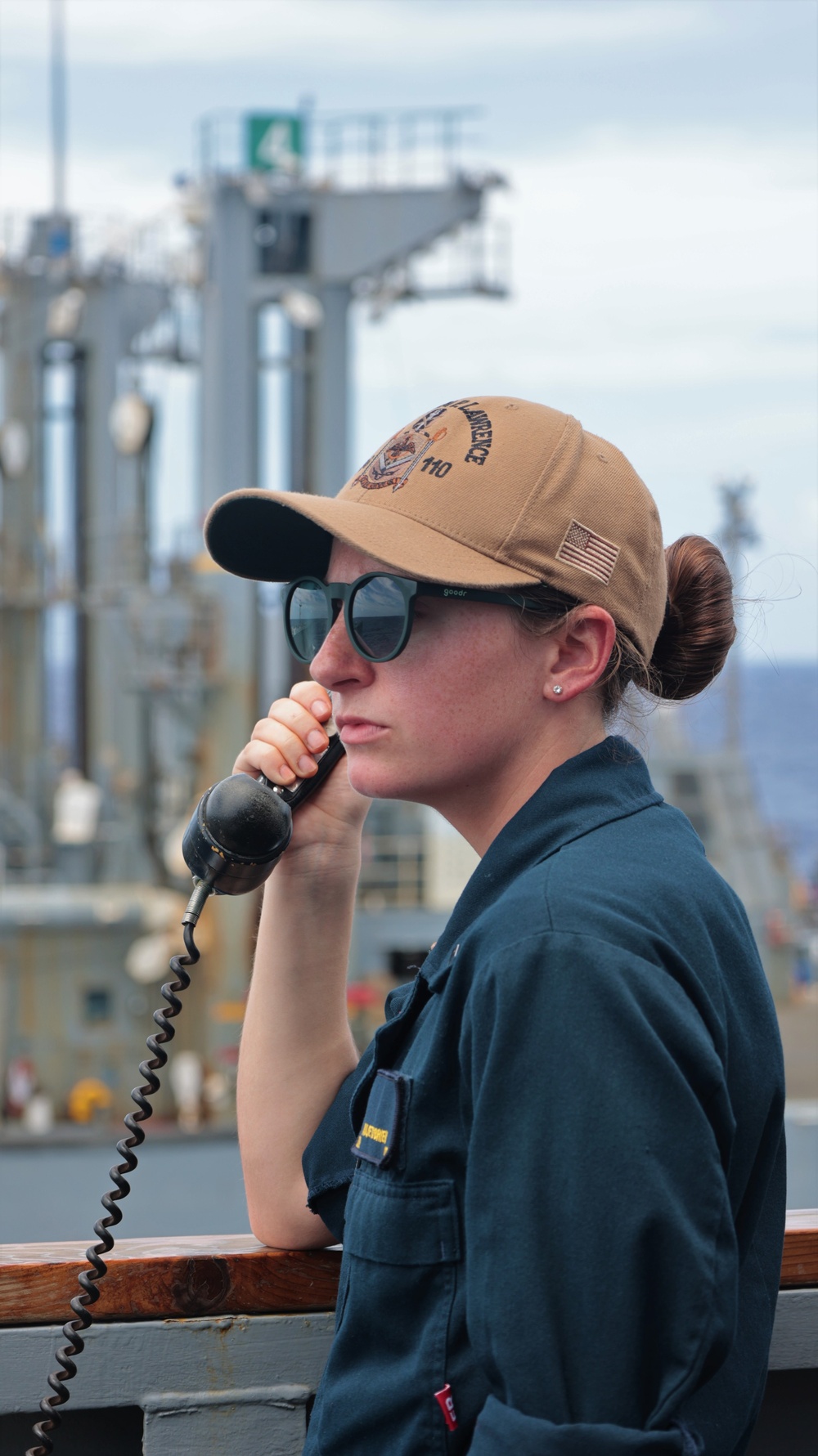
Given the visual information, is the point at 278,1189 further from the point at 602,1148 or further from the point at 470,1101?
the point at 602,1148

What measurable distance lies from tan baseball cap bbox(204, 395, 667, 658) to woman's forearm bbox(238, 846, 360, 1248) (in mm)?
540

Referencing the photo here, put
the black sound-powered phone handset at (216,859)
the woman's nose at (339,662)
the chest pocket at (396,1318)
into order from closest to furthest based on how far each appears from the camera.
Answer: the chest pocket at (396,1318) < the woman's nose at (339,662) < the black sound-powered phone handset at (216,859)

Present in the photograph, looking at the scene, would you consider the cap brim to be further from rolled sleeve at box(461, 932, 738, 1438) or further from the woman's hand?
rolled sleeve at box(461, 932, 738, 1438)

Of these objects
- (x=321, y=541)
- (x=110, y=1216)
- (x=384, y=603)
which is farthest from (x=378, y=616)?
(x=110, y=1216)

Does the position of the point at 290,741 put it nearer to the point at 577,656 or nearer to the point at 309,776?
the point at 309,776

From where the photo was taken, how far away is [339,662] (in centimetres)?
153

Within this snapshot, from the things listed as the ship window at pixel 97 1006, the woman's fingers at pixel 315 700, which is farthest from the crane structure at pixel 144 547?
the woman's fingers at pixel 315 700

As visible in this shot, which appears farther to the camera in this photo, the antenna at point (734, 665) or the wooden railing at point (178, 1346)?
the antenna at point (734, 665)

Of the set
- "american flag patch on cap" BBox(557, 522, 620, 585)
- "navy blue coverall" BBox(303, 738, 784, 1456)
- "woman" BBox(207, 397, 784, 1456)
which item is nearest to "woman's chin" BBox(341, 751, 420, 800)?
"woman" BBox(207, 397, 784, 1456)

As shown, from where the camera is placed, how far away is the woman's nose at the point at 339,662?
1.51 meters

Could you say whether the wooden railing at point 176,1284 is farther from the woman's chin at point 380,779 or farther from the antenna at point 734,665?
the antenna at point 734,665

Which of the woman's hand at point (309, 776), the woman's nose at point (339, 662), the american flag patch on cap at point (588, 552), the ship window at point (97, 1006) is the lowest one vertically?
the ship window at point (97, 1006)

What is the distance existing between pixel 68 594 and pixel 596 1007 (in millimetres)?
15690

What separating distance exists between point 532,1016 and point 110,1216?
809 mm
